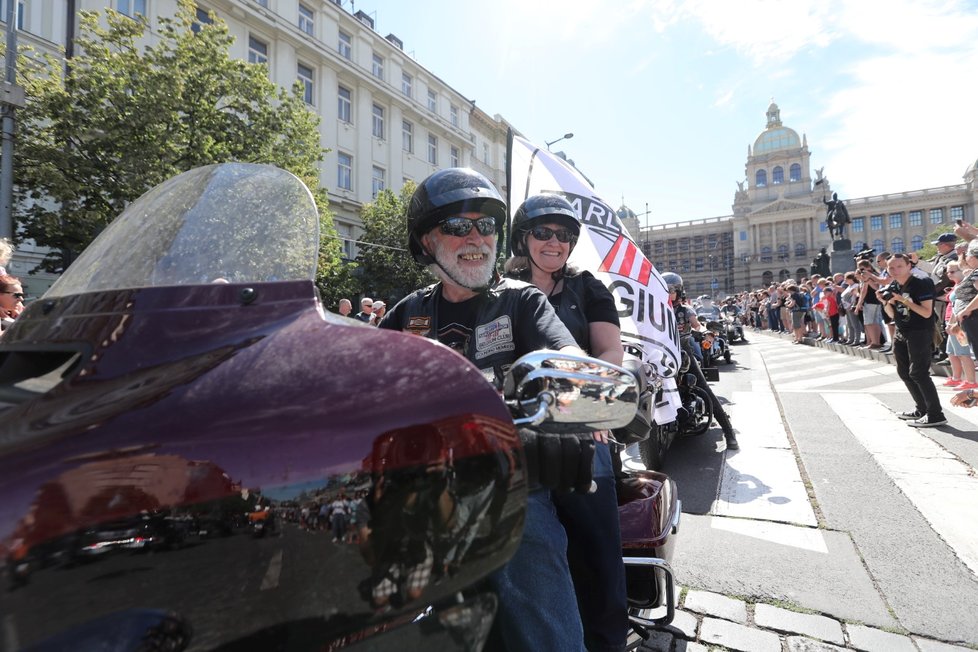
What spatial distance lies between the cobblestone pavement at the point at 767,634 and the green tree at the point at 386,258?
74.9 ft

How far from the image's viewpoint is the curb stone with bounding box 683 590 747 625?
7.97 feet

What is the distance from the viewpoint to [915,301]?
547 centimetres

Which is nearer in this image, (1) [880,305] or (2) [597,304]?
(2) [597,304]

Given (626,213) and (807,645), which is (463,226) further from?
(626,213)

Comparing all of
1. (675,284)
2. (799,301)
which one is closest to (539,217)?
(675,284)

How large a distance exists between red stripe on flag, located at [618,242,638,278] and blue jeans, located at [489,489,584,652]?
2696 millimetres

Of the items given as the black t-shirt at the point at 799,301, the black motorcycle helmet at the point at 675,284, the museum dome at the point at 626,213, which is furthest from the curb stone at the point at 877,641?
the museum dome at the point at 626,213

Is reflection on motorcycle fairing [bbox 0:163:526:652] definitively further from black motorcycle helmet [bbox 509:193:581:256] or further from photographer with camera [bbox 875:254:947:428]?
photographer with camera [bbox 875:254:947:428]

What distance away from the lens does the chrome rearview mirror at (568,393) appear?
2.60 ft

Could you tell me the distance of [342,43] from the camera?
29.3m

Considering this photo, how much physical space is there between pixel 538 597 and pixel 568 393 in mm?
658

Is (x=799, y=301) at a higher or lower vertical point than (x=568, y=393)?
higher

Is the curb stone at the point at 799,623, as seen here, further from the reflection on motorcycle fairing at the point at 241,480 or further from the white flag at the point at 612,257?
the reflection on motorcycle fairing at the point at 241,480

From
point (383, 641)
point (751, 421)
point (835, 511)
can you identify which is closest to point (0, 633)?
point (383, 641)
